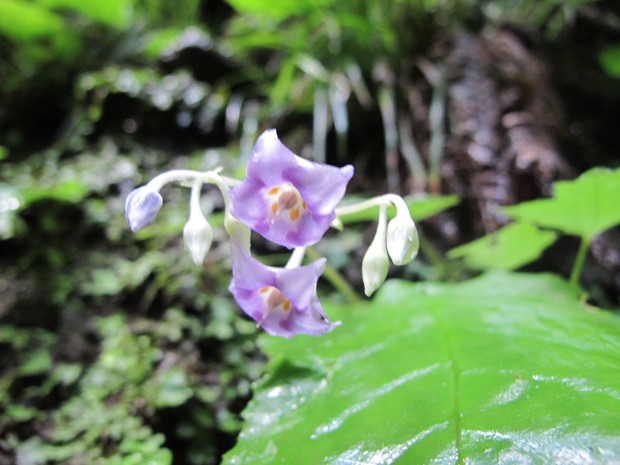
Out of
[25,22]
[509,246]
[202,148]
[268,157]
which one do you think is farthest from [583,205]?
[25,22]

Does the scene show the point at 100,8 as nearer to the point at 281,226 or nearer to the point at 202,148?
the point at 202,148

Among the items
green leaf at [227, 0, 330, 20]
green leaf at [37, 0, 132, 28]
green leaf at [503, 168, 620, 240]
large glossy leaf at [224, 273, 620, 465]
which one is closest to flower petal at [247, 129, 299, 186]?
large glossy leaf at [224, 273, 620, 465]

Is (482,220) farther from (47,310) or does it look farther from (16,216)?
(16,216)

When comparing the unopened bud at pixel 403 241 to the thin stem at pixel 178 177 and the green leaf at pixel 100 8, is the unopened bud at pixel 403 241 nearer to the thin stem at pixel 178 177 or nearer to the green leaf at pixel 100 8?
the thin stem at pixel 178 177

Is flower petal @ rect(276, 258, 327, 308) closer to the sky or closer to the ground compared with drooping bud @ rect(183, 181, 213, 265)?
closer to the ground

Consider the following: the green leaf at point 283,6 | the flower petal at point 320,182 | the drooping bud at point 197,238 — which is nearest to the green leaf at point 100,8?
the green leaf at point 283,6

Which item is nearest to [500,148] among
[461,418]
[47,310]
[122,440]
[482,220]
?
[482,220]

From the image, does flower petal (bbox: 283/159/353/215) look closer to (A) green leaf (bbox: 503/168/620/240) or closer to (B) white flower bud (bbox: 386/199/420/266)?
(B) white flower bud (bbox: 386/199/420/266)
